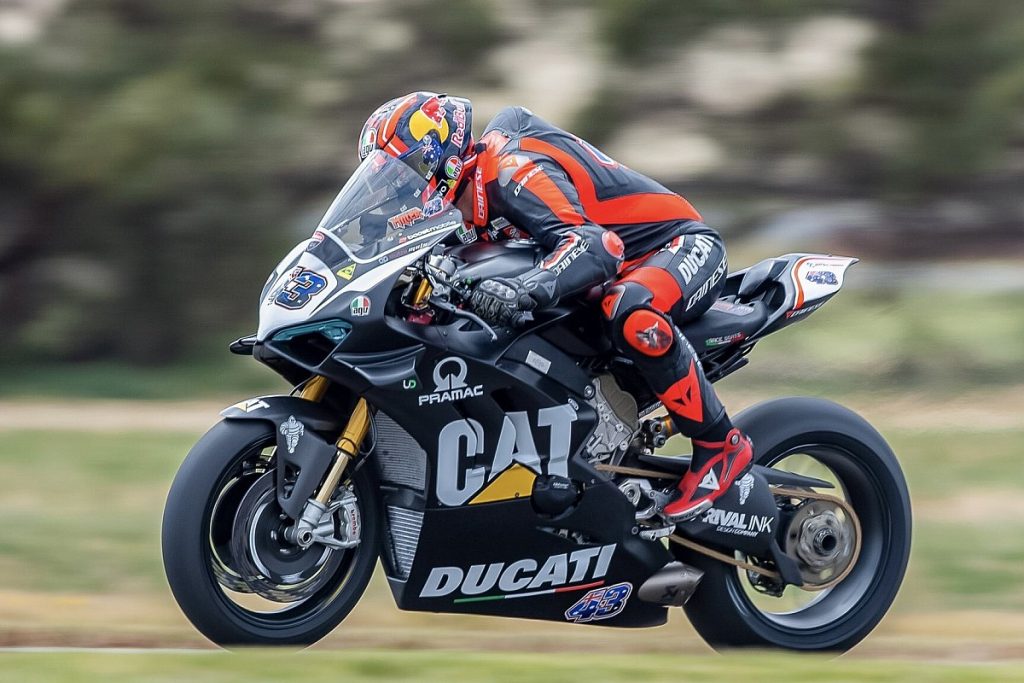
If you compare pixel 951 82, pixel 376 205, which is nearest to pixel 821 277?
pixel 376 205

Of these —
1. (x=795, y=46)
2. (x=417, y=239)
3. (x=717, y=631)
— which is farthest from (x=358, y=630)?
(x=795, y=46)

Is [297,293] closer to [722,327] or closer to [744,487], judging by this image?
[722,327]

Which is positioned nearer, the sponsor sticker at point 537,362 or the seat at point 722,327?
the sponsor sticker at point 537,362

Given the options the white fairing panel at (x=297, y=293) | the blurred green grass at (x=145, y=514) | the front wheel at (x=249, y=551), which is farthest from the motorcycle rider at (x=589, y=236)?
the blurred green grass at (x=145, y=514)

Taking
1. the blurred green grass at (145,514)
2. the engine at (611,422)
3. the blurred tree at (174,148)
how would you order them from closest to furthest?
the engine at (611,422) < the blurred green grass at (145,514) < the blurred tree at (174,148)

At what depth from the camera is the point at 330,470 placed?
4660mm

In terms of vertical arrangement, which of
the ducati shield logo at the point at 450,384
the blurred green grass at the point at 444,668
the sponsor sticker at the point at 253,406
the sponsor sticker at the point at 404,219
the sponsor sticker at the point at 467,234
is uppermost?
the sponsor sticker at the point at 467,234

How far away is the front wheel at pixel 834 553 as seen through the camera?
5301 mm

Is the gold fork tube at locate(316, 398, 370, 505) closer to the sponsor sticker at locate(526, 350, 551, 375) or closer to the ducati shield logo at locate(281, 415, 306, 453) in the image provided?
the ducati shield logo at locate(281, 415, 306, 453)

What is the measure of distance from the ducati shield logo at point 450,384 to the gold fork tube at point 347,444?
18 cm

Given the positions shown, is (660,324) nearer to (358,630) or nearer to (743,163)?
(358,630)

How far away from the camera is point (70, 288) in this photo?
9.81 meters

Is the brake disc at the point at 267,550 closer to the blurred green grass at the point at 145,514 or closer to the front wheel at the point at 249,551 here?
the front wheel at the point at 249,551

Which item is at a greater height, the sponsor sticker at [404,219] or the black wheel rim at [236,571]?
the sponsor sticker at [404,219]
